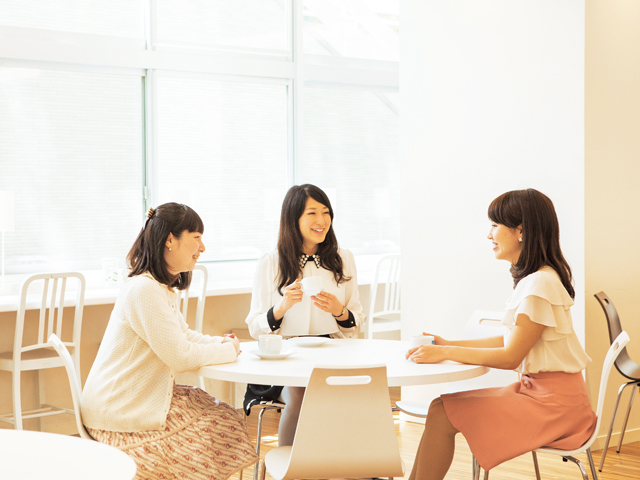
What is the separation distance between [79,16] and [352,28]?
7.25 feet

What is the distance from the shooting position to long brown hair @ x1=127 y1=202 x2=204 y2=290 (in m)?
2.12

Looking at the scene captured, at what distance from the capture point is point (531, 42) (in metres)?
3.47

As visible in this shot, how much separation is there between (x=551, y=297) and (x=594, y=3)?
180 cm

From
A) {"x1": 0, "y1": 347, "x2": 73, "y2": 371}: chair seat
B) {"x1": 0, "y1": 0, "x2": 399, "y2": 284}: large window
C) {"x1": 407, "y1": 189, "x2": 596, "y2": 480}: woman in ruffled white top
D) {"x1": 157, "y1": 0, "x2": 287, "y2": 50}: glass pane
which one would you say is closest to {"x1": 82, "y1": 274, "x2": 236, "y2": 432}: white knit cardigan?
{"x1": 407, "y1": 189, "x2": 596, "y2": 480}: woman in ruffled white top

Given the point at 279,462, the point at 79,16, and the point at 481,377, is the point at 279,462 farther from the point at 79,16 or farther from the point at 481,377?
the point at 79,16

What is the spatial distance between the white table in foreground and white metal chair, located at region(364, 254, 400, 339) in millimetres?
3831

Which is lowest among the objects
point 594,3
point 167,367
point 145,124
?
point 167,367

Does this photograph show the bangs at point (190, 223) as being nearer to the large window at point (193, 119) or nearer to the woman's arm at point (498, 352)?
the woman's arm at point (498, 352)

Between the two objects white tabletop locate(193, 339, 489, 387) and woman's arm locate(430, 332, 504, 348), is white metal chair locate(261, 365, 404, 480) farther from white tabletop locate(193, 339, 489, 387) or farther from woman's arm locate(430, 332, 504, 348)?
woman's arm locate(430, 332, 504, 348)

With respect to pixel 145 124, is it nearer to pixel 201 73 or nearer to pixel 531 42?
pixel 201 73

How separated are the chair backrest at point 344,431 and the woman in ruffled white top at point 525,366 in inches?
13.8

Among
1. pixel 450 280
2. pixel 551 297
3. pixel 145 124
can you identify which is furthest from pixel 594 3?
pixel 145 124

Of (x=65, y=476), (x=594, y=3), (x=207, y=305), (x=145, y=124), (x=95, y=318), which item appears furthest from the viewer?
(x=145, y=124)

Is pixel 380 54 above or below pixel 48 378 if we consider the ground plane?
above
